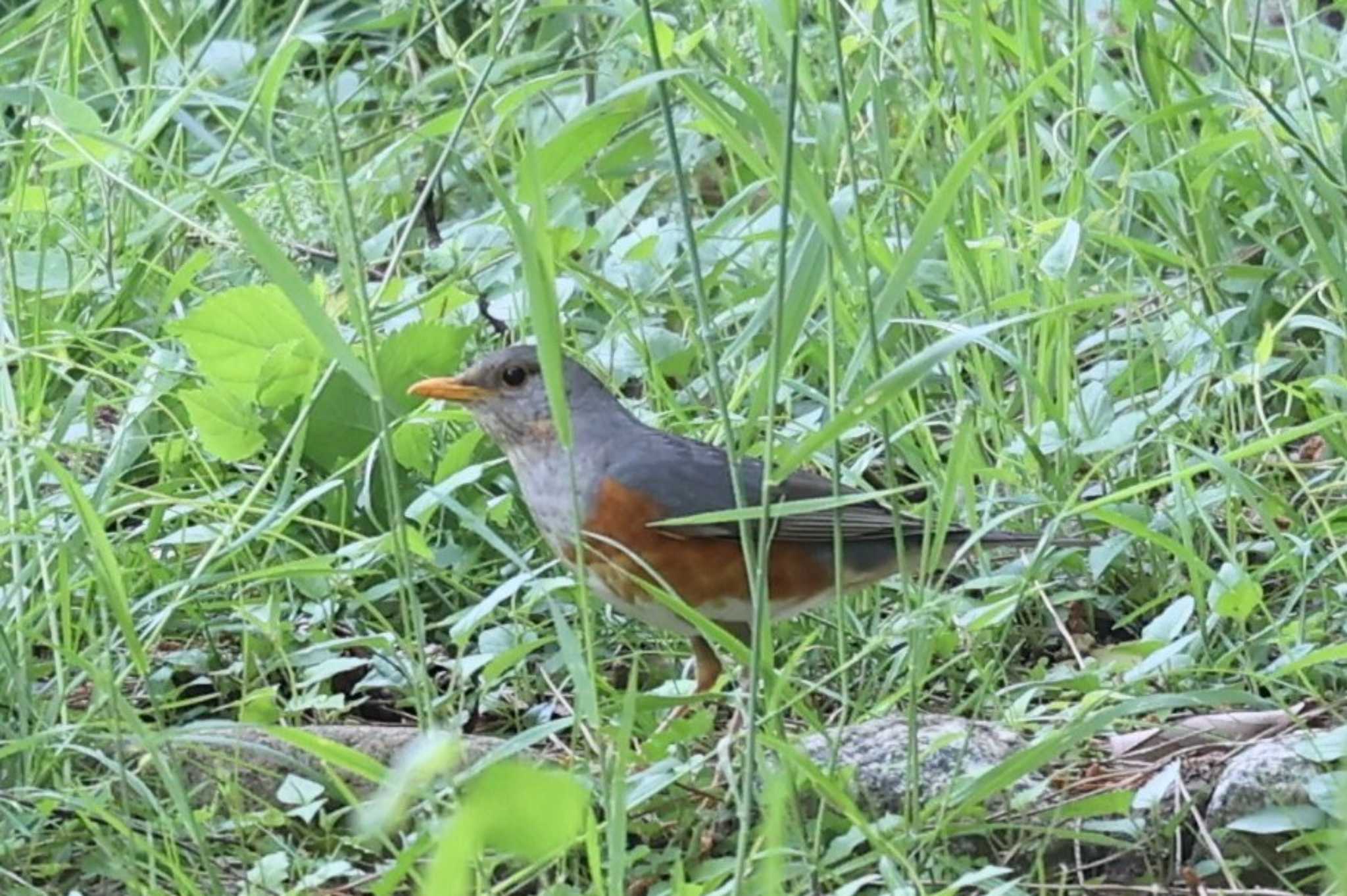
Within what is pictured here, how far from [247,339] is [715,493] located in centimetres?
87

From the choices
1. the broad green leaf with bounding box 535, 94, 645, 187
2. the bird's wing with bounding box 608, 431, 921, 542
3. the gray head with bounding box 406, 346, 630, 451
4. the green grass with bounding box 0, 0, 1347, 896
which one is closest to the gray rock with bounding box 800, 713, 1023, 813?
the green grass with bounding box 0, 0, 1347, 896

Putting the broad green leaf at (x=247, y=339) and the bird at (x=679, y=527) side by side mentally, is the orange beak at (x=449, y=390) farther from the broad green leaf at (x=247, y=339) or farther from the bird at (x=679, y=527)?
the broad green leaf at (x=247, y=339)

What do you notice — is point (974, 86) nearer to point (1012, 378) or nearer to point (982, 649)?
point (1012, 378)

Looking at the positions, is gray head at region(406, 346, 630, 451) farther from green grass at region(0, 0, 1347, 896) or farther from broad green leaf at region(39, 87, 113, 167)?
broad green leaf at region(39, 87, 113, 167)

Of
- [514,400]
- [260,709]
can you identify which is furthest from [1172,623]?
[260,709]

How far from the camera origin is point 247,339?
152 inches

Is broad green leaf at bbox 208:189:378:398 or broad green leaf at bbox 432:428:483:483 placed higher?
broad green leaf at bbox 208:189:378:398

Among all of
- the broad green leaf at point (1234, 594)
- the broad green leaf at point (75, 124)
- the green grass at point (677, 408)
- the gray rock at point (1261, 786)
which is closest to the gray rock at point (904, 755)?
the green grass at point (677, 408)

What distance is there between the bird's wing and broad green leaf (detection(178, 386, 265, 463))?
26.0 inches

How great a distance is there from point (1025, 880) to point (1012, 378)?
5.43ft

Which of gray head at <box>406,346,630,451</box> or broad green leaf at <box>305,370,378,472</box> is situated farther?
broad green leaf at <box>305,370,378,472</box>

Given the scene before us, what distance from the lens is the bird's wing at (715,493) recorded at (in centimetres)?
348

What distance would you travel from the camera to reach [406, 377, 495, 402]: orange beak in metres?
3.71

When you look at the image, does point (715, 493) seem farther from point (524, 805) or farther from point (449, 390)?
point (524, 805)
